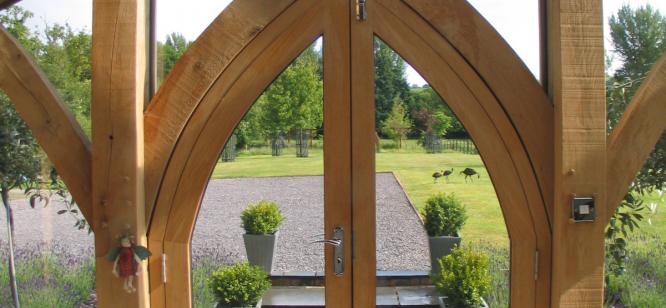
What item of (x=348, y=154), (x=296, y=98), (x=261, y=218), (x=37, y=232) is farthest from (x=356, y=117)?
(x=37, y=232)

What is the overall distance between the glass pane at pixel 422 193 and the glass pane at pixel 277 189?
10.7 inches

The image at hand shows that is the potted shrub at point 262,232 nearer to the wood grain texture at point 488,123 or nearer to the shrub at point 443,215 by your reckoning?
the shrub at point 443,215

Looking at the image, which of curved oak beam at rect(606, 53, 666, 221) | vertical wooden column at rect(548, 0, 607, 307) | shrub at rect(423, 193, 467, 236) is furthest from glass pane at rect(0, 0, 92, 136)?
curved oak beam at rect(606, 53, 666, 221)

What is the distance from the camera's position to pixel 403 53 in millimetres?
2045

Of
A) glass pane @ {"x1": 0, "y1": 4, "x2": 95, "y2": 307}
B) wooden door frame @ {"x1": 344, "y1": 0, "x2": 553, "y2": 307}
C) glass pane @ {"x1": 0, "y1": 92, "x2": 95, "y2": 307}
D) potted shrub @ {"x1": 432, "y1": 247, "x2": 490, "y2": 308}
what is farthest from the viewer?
glass pane @ {"x1": 0, "y1": 92, "x2": 95, "y2": 307}

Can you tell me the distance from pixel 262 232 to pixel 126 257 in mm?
557

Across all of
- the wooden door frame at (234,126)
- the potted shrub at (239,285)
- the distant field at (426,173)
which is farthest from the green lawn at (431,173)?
the potted shrub at (239,285)

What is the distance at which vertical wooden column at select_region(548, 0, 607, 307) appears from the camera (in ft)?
6.24

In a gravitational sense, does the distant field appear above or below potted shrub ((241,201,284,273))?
above

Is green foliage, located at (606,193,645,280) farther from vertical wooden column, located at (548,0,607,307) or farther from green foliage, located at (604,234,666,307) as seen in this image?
vertical wooden column, located at (548,0,607,307)

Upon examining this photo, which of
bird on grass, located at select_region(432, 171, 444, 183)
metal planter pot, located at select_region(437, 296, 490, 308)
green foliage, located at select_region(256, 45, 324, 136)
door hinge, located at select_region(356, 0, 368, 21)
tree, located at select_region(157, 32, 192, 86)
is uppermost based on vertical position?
door hinge, located at select_region(356, 0, 368, 21)

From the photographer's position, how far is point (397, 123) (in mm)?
2104

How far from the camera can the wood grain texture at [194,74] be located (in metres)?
2.04

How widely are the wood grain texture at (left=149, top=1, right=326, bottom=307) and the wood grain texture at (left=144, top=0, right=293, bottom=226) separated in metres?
0.03
